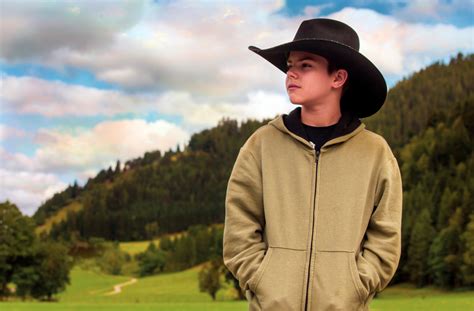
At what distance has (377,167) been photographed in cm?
388

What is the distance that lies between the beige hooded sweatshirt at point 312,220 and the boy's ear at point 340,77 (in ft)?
0.77

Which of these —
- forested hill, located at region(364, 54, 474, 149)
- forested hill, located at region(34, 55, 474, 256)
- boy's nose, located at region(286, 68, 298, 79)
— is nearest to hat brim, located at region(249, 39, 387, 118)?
boy's nose, located at region(286, 68, 298, 79)

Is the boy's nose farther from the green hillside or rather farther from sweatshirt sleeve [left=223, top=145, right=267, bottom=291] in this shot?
the green hillside

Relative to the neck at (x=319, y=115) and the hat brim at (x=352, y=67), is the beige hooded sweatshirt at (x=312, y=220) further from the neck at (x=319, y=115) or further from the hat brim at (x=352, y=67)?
the hat brim at (x=352, y=67)

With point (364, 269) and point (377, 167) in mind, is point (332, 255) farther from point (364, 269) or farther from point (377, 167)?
point (377, 167)

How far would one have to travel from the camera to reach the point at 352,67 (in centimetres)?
392

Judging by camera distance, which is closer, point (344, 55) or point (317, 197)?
point (317, 197)

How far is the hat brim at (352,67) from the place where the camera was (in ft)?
12.5

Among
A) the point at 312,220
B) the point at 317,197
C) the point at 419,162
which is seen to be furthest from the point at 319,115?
the point at 419,162

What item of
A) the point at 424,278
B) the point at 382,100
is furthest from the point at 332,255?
the point at 424,278

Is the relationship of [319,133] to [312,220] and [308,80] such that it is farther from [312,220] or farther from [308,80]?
[312,220]

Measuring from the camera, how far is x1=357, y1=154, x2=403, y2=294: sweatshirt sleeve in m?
3.61

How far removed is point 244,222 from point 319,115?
0.77 metres

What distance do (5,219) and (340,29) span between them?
58.6m
